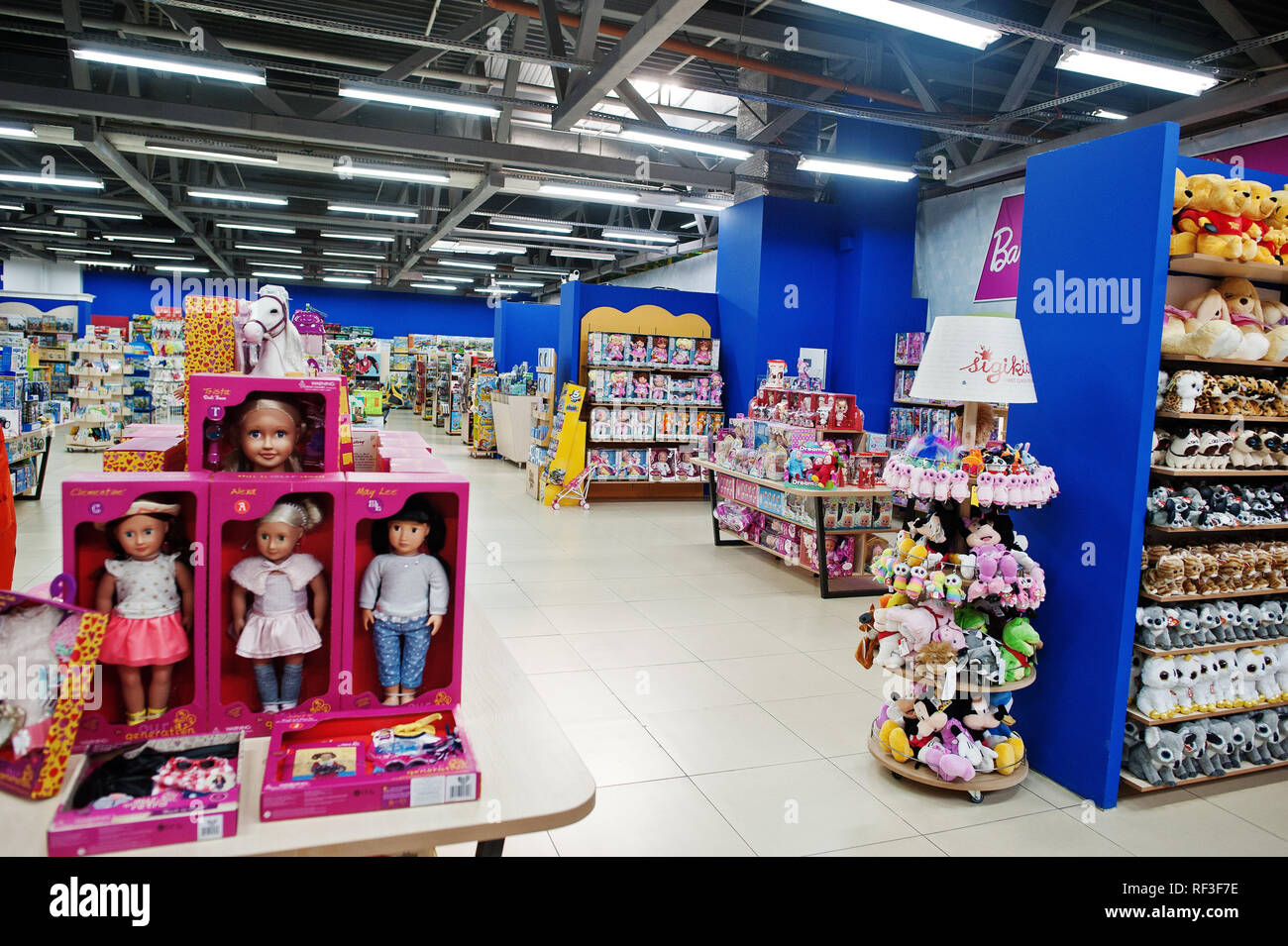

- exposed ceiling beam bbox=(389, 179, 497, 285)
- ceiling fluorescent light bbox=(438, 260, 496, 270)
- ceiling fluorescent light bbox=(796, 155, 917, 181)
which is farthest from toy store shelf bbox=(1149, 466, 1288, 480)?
ceiling fluorescent light bbox=(438, 260, 496, 270)

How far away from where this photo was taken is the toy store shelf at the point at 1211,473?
11.3ft

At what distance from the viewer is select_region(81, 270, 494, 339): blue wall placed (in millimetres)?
25812

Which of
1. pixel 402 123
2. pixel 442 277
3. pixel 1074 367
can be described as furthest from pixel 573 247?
pixel 1074 367

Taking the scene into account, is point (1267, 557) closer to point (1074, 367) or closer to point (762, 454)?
point (1074, 367)

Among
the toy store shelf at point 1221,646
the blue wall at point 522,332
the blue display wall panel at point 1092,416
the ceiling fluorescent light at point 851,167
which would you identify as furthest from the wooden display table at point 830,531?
the blue wall at point 522,332

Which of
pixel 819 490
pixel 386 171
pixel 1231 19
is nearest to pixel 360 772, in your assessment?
pixel 819 490

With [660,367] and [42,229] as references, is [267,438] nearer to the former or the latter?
[660,367]

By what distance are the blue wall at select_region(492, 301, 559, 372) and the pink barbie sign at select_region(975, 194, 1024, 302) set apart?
Answer: 8877 mm

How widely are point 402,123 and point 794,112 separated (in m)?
5.63

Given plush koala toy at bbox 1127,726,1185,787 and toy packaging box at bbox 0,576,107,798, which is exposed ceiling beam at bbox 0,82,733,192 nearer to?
plush koala toy at bbox 1127,726,1185,787

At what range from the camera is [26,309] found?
18578mm

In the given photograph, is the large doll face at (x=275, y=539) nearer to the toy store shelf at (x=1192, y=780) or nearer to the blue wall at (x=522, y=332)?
the toy store shelf at (x=1192, y=780)

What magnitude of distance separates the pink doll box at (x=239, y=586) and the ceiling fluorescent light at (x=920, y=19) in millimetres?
4252
